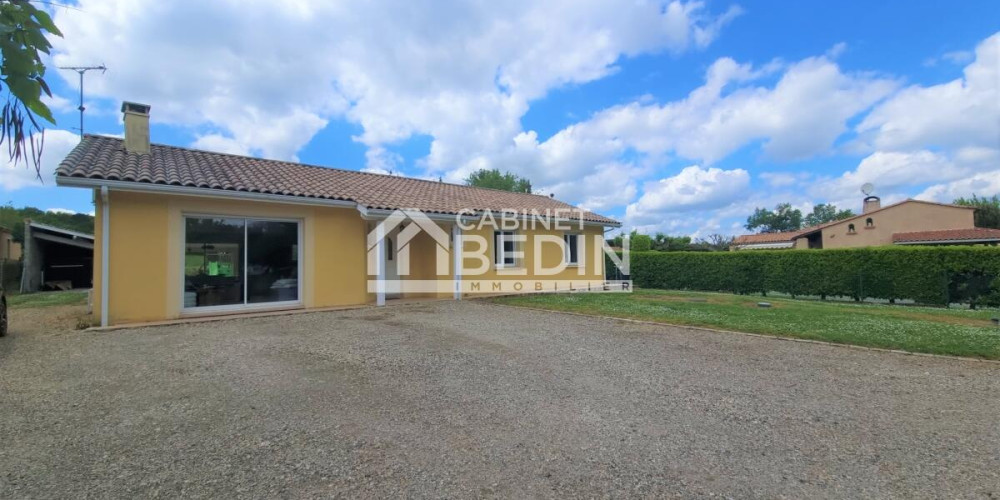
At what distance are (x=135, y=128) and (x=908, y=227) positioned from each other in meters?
45.3

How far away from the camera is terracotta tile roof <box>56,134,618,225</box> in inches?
349

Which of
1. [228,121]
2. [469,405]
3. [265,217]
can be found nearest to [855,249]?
[469,405]

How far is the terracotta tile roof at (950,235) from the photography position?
28295 millimetres

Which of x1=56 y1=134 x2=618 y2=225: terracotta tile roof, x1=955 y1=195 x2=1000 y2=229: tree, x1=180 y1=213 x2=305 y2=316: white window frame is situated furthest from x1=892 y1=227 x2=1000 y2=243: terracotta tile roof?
x1=180 y1=213 x2=305 y2=316: white window frame

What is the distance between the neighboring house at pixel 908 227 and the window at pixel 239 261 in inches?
1468

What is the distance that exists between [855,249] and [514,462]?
1796cm

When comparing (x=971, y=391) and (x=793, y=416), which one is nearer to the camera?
(x=793, y=416)

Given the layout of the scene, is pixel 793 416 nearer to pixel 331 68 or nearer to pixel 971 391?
pixel 971 391

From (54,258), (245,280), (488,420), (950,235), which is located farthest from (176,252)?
(950,235)

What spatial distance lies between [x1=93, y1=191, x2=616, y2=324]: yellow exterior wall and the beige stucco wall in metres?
34.2

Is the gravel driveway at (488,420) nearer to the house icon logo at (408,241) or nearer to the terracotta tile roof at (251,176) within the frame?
the terracotta tile roof at (251,176)

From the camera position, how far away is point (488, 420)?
12.9ft

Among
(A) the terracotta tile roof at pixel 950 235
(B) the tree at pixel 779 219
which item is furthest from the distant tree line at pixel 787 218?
(A) the terracotta tile roof at pixel 950 235

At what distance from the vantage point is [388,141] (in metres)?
21.2
